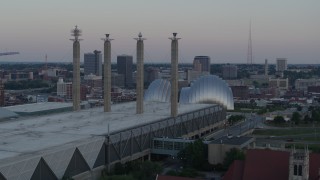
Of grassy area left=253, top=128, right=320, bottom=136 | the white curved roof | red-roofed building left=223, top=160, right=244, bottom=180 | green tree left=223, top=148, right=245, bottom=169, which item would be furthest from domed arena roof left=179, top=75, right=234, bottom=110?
red-roofed building left=223, top=160, right=244, bottom=180

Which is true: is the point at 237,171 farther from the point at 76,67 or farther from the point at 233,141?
the point at 76,67

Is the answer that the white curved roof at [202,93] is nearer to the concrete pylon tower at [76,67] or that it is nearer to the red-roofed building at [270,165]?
the concrete pylon tower at [76,67]

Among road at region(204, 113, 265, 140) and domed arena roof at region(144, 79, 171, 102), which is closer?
road at region(204, 113, 265, 140)

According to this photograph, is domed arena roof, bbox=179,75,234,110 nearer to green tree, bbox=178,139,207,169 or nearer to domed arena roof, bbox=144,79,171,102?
domed arena roof, bbox=144,79,171,102

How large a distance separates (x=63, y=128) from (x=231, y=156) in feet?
53.0

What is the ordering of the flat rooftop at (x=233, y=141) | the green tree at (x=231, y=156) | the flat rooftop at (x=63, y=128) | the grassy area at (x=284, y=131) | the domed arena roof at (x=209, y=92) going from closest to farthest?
1. the flat rooftop at (x=63, y=128)
2. the green tree at (x=231, y=156)
3. the flat rooftop at (x=233, y=141)
4. the grassy area at (x=284, y=131)
5. the domed arena roof at (x=209, y=92)

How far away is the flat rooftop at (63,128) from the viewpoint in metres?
40.3

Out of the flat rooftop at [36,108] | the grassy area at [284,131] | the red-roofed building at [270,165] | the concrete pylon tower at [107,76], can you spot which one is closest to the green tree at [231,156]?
the red-roofed building at [270,165]

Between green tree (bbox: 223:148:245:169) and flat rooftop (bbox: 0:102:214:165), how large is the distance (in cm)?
1025

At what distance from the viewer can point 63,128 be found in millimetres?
49781

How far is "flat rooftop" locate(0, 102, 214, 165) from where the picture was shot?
1588 inches

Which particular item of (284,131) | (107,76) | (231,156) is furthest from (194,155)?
(284,131)

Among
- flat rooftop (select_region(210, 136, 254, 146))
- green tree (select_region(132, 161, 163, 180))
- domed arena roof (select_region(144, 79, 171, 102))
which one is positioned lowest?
green tree (select_region(132, 161, 163, 180))

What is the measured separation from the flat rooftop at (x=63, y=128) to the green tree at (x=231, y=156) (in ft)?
33.6
